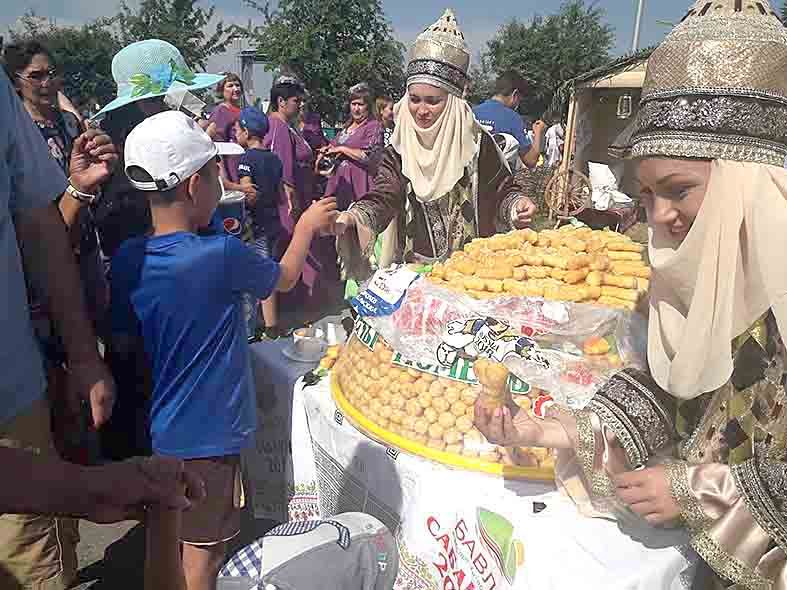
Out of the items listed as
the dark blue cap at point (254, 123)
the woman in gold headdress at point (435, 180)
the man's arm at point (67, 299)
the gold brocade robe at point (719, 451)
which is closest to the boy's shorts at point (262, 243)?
the dark blue cap at point (254, 123)

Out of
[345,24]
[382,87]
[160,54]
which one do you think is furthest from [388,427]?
[345,24]

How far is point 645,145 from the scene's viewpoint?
1146mm

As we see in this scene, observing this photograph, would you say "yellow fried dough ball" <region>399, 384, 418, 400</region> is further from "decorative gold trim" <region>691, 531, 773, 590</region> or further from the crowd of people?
"decorative gold trim" <region>691, 531, 773, 590</region>

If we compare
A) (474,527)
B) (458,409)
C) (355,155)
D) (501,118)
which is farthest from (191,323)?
(501,118)

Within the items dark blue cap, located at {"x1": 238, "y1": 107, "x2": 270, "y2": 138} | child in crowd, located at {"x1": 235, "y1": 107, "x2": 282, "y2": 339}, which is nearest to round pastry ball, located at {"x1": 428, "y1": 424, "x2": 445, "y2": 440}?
child in crowd, located at {"x1": 235, "y1": 107, "x2": 282, "y2": 339}

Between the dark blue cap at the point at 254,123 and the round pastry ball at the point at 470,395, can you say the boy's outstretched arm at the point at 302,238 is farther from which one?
the dark blue cap at the point at 254,123

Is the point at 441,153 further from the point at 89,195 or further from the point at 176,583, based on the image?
the point at 176,583

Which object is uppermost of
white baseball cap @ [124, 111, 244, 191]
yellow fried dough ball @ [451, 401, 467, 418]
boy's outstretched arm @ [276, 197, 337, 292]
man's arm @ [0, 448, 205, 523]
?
white baseball cap @ [124, 111, 244, 191]

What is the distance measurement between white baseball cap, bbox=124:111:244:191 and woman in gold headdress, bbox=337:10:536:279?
812 millimetres

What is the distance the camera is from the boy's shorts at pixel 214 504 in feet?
6.05

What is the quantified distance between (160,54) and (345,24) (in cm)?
1395

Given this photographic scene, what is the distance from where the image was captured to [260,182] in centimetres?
475

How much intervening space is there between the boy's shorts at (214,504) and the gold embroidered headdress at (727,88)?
4.90ft

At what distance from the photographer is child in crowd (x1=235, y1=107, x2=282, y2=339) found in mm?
4730
